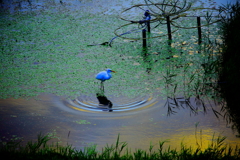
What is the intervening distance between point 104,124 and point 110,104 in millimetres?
500

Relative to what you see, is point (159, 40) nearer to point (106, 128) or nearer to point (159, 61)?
point (159, 61)

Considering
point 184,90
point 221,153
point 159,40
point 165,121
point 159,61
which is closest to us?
point 221,153

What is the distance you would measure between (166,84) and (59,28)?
3338 mm

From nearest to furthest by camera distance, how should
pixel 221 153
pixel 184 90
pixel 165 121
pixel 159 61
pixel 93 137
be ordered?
1. pixel 221 153
2. pixel 93 137
3. pixel 165 121
4. pixel 184 90
5. pixel 159 61

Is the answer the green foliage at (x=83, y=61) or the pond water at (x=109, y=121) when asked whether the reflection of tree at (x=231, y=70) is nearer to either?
the pond water at (x=109, y=121)

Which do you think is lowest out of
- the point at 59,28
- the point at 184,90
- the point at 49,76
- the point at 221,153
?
the point at 221,153

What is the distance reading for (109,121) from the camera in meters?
3.54

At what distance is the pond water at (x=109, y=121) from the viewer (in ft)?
10.6

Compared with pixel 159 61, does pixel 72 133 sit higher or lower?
lower

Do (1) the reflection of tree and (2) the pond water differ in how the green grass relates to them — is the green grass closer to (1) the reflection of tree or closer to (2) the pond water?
(2) the pond water

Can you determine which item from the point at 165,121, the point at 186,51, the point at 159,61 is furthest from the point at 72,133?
the point at 186,51

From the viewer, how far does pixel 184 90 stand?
4312 mm

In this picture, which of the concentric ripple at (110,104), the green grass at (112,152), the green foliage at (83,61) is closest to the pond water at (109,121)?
the concentric ripple at (110,104)

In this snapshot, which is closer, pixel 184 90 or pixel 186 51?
pixel 184 90
